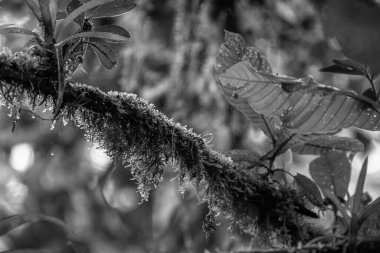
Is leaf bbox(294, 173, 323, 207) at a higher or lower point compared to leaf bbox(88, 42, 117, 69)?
lower

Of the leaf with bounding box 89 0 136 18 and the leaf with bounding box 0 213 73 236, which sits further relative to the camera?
the leaf with bounding box 0 213 73 236

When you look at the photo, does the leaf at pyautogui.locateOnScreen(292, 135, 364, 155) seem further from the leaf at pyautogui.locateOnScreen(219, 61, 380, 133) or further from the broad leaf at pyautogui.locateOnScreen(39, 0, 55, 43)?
the broad leaf at pyautogui.locateOnScreen(39, 0, 55, 43)

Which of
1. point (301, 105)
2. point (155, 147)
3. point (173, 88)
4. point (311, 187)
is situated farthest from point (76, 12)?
point (173, 88)

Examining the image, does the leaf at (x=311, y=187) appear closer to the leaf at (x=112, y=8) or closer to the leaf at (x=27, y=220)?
the leaf at (x=112, y=8)

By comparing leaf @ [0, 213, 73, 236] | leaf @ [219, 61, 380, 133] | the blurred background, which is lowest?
leaf @ [0, 213, 73, 236]

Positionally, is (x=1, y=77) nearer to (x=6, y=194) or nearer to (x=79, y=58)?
(x=79, y=58)

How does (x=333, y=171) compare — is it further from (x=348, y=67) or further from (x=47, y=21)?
(x=47, y=21)

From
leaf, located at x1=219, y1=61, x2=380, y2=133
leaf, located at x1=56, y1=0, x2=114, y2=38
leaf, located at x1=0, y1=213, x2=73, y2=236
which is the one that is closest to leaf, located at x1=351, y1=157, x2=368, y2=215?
leaf, located at x1=219, y1=61, x2=380, y2=133

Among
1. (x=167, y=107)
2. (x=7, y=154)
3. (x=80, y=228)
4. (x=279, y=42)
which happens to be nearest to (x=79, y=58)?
(x=167, y=107)
